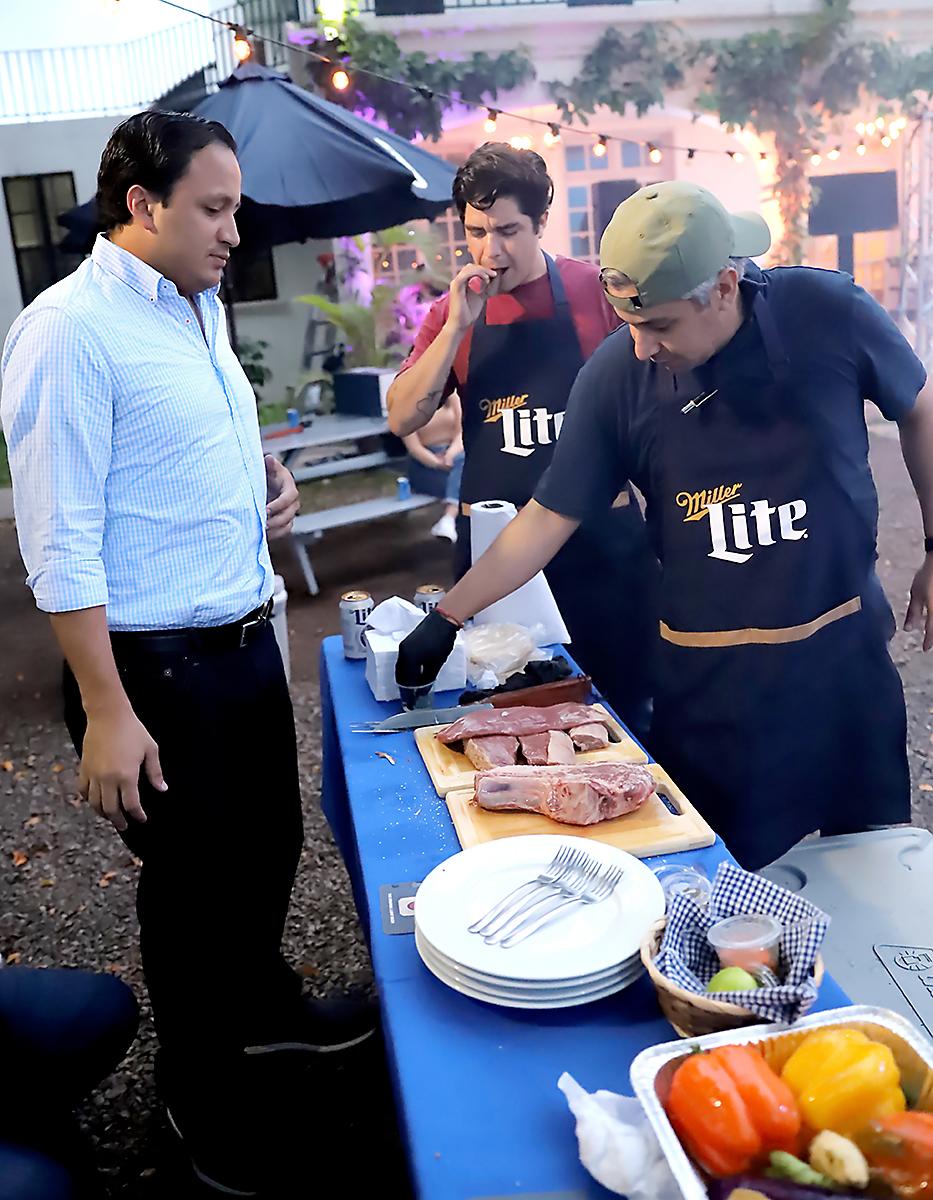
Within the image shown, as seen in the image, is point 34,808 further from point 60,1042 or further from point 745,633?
point 745,633

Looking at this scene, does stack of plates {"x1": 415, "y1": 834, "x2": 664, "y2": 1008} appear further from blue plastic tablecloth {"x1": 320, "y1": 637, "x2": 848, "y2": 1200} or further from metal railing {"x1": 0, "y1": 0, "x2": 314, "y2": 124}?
metal railing {"x1": 0, "y1": 0, "x2": 314, "y2": 124}

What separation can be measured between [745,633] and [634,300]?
0.62 metres

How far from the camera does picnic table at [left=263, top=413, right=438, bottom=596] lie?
246 inches

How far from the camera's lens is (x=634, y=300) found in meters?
1.72

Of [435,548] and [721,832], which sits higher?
[721,832]

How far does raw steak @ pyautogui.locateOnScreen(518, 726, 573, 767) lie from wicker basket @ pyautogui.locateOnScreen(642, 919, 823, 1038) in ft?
2.02

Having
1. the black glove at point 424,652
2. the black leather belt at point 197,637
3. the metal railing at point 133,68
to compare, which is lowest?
the black glove at point 424,652

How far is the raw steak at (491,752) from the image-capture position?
1751mm

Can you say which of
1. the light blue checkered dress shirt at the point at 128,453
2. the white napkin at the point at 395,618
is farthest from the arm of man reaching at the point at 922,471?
the light blue checkered dress shirt at the point at 128,453

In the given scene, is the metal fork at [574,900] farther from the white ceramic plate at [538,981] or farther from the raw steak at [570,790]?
the raw steak at [570,790]

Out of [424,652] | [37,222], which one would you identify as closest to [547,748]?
[424,652]

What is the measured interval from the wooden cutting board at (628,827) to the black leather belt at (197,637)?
1.76ft

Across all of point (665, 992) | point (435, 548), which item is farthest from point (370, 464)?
point (665, 992)

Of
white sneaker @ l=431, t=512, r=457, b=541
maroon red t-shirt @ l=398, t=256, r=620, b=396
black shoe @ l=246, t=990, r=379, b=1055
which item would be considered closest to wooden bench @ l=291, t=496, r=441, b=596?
white sneaker @ l=431, t=512, r=457, b=541
